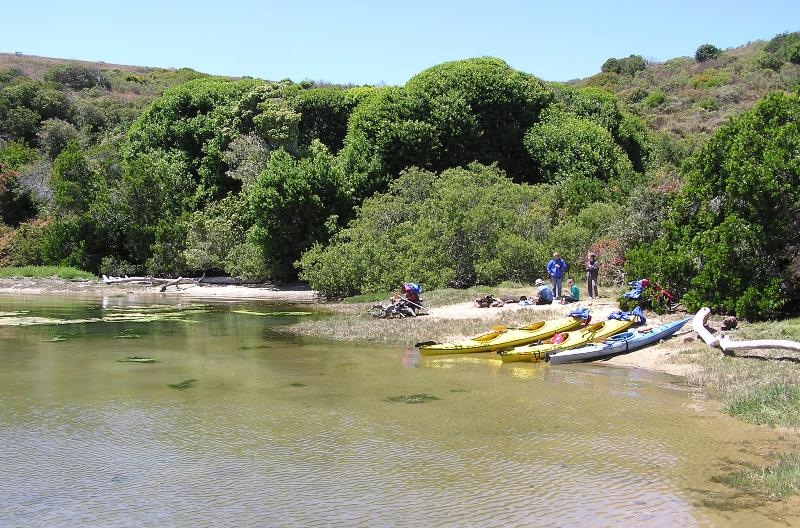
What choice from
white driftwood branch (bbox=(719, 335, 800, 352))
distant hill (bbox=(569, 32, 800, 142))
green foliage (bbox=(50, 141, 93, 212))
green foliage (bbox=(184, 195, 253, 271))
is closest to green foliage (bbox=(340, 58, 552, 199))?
green foliage (bbox=(184, 195, 253, 271))

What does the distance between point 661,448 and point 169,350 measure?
12.5m

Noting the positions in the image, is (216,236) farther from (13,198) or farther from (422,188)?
(13,198)

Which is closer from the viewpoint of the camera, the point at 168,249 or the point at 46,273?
the point at 168,249

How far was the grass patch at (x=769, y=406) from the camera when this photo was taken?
10.9 m

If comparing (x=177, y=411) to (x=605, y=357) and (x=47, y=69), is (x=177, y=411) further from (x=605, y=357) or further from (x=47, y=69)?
(x=47, y=69)

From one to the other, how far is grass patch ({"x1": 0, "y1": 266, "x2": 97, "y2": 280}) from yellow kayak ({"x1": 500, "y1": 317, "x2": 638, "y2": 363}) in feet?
95.2

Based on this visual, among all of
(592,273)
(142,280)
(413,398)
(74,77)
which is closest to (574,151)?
(592,273)

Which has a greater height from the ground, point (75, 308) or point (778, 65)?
point (778, 65)

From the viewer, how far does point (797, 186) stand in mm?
17359

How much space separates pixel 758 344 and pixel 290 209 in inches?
880

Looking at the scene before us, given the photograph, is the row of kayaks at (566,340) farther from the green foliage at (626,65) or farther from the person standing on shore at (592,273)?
the green foliage at (626,65)

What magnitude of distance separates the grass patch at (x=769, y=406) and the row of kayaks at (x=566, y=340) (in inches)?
172

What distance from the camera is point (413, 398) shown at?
1308cm

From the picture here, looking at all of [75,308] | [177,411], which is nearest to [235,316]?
[75,308]
